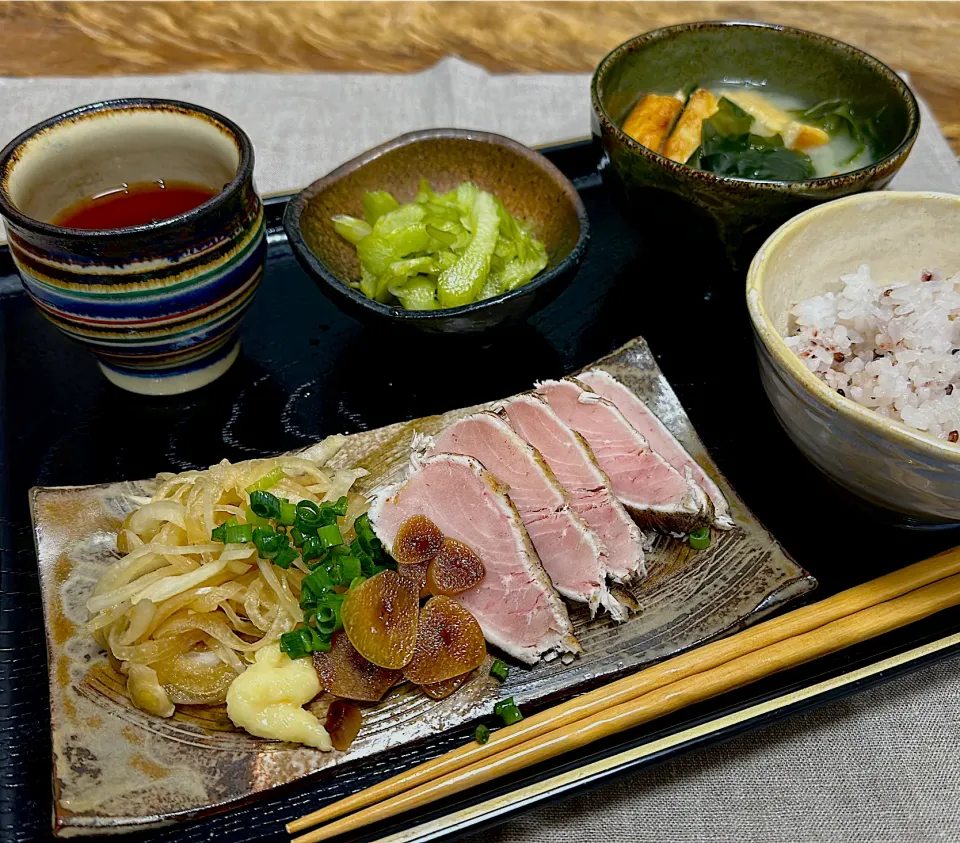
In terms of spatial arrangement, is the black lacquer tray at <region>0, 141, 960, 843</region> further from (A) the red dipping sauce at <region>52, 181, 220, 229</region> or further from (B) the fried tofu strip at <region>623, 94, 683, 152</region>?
(A) the red dipping sauce at <region>52, 181, 220, 229</region>

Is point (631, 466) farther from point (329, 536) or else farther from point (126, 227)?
point (126, 227)

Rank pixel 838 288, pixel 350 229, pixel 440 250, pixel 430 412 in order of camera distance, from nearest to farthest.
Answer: pixel 838 288
pixel 430 412
pixel 440 250
pixel 350 229

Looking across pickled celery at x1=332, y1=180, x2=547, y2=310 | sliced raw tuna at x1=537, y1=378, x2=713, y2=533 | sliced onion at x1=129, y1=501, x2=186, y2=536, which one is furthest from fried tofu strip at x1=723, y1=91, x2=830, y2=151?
sliced onion at x1=129, y1=501, x2=186, y2=536

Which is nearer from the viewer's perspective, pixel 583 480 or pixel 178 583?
pixel 178 583

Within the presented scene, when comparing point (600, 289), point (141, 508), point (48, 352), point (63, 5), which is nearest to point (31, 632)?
point (141, 508)

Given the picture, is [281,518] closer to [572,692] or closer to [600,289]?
[572,692]

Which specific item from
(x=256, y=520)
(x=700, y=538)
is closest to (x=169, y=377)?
(x=256, y=520)

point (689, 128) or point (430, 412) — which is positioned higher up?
point (689, 128)
